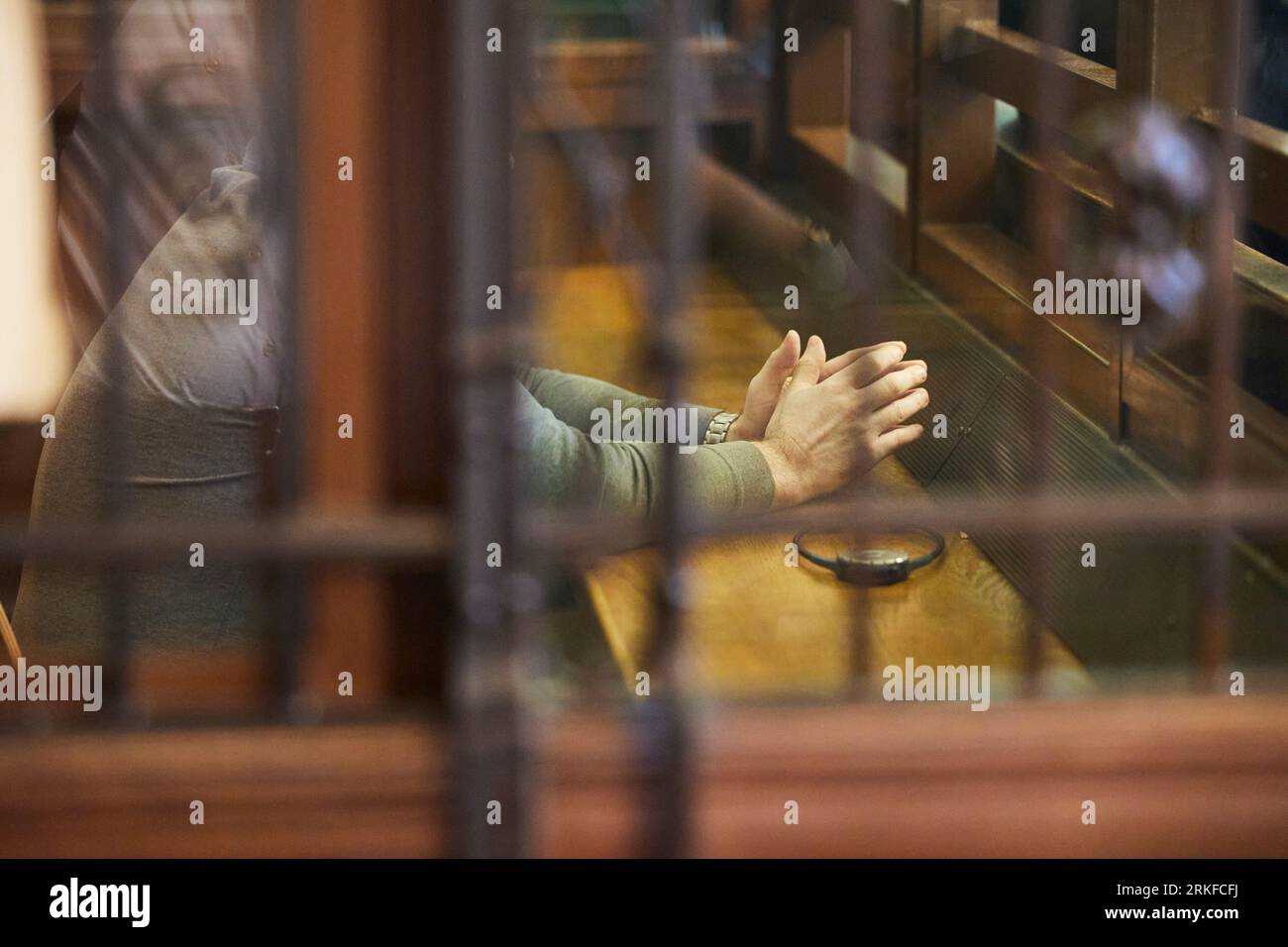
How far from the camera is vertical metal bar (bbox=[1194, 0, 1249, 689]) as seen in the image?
1.56m

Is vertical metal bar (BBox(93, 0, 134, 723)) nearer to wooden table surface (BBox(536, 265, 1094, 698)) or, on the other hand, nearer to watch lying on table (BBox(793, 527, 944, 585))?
wooden table surface (BBox(536, 265, 1094, 698))

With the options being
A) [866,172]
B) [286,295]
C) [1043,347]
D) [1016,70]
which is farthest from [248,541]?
[1016,70]

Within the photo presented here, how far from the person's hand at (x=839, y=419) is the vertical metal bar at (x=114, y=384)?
72 centimetres

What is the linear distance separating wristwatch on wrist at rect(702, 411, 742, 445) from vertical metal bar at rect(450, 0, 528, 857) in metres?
0.24

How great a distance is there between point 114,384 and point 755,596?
75 centimetres

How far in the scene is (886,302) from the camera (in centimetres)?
170

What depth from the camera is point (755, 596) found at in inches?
65.4

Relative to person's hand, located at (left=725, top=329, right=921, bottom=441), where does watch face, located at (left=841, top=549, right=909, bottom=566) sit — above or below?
below

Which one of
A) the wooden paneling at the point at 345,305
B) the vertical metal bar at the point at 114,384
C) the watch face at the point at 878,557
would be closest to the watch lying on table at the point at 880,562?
the watch face at the point at 878,557

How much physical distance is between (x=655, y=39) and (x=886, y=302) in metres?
0.42

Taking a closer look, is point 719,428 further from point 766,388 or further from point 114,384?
point 114,384

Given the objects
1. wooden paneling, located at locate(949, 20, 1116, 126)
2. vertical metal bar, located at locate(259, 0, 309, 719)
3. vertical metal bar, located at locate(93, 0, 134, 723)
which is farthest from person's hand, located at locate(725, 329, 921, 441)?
vertical metal bar, located at locate(93, 0, 134, 723)
